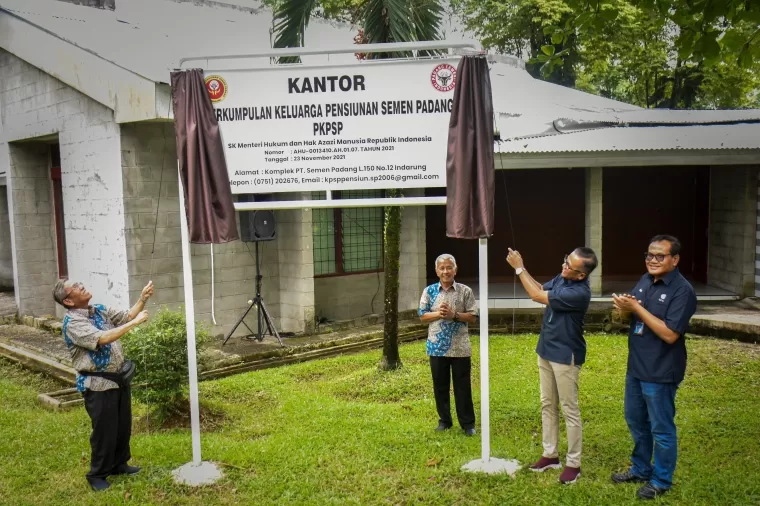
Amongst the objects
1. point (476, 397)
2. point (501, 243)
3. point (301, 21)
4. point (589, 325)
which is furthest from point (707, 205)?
point (301, 21)

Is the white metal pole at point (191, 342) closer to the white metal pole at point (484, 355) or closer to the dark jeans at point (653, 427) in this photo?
the white metal pole at point (484, 355)

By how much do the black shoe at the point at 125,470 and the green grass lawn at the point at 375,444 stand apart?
0.31 feet

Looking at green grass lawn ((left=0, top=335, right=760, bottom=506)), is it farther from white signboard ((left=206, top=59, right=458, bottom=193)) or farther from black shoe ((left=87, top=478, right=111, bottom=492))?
white signboard ((left=206, top=59, right=458, bottom=193))

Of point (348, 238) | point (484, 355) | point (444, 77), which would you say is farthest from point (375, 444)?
point (348, 238)

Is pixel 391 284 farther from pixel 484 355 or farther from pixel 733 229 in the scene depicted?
pixel 733 229

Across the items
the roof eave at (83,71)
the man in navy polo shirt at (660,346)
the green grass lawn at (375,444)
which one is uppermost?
the roof eave at (83,71)

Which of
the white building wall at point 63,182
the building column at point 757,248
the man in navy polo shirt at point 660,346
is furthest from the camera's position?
the building column at point 757,248

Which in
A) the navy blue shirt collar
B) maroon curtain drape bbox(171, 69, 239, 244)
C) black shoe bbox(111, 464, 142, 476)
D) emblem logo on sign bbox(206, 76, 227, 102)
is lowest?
black shoe bbox(111, 464, 142, 476)

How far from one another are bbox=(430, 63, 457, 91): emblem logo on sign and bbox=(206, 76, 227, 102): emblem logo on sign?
5.60 feet

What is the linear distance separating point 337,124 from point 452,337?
2339mm

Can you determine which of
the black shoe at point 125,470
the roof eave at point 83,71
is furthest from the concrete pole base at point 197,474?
the roof eave at point 83,71

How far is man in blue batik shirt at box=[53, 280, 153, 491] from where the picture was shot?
5156mm

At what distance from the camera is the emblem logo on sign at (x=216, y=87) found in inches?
212

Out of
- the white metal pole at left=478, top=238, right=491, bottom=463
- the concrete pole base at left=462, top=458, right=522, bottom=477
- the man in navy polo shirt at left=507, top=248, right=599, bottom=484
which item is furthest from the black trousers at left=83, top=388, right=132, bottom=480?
the man in navy polo shirt at left=507, top=248, right=599, bottom=484
